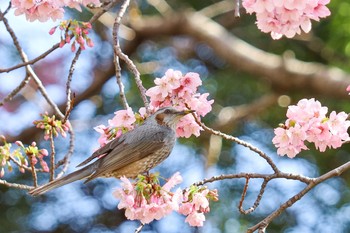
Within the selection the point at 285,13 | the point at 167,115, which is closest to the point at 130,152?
the point at 167,115

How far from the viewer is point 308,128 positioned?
266 centimetres

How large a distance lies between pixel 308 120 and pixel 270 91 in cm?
275

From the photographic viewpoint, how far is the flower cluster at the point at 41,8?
274cm

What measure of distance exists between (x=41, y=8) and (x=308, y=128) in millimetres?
988

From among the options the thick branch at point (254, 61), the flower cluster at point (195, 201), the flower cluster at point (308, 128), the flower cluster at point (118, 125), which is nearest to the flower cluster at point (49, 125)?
the flower cluster at point (118, 125)

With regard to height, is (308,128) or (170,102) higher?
(170,102)

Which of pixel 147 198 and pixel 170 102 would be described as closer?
pixel 147 198

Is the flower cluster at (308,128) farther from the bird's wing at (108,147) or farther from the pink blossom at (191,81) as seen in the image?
the bird's wing at (108,147)

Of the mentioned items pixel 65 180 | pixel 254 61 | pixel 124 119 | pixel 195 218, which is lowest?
pixel 254 61

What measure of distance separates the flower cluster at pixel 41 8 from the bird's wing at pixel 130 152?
0.53m

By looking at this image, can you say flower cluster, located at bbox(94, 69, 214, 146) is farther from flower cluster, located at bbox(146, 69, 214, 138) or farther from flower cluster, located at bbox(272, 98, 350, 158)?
flower cluster, located at bbox(272, 98, 350, 158)

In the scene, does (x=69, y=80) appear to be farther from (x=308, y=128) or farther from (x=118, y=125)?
(x=308, y=128)

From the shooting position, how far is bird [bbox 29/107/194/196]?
259cm

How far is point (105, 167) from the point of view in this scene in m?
2.64
